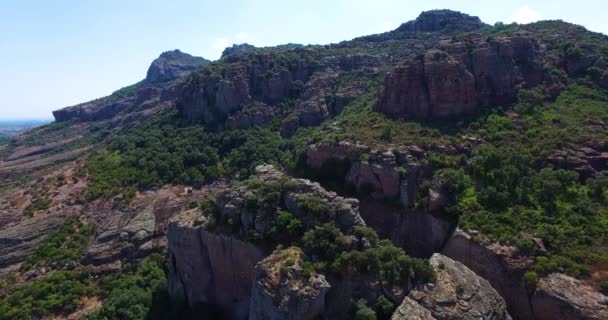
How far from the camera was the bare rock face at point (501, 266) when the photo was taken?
43.6 meters

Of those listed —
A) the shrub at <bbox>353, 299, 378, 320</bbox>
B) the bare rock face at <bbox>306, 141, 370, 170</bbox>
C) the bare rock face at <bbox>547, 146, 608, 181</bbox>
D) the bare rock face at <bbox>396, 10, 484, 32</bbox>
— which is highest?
the bare rock face at <bbox>396, 10, 484, 32</bbox>

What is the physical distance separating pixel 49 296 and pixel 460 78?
6879 centimetres

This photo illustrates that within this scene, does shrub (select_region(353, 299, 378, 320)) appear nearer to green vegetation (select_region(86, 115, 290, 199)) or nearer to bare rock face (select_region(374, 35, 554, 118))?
bare rock face (select_region(374, 35, 554, 118))

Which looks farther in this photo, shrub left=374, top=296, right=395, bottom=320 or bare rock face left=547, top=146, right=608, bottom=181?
bare rock face left=547, top=146, right=608, bottom=181

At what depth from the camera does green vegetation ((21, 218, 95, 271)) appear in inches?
2761

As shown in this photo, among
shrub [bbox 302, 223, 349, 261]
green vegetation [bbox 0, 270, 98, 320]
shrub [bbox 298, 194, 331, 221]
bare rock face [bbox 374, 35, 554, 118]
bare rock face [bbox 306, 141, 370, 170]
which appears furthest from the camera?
bare rock face [bbox 374, 35, 554, 118]

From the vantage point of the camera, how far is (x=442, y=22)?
158000 mm

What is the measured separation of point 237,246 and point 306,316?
46.6 feet

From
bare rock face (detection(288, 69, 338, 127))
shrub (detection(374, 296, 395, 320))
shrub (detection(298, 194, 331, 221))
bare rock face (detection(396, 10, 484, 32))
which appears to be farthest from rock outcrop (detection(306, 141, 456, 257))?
bare rock face (detection(396, 10, 484, 32))

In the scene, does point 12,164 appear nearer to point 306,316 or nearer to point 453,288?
point 306,316

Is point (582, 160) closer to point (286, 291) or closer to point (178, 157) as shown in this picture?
point (286, 291)

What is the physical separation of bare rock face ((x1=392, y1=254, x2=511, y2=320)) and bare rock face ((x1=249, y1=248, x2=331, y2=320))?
281 inches

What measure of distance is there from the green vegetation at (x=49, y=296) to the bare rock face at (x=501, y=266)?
168ft

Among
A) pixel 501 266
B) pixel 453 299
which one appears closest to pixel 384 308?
pixel 453 299
